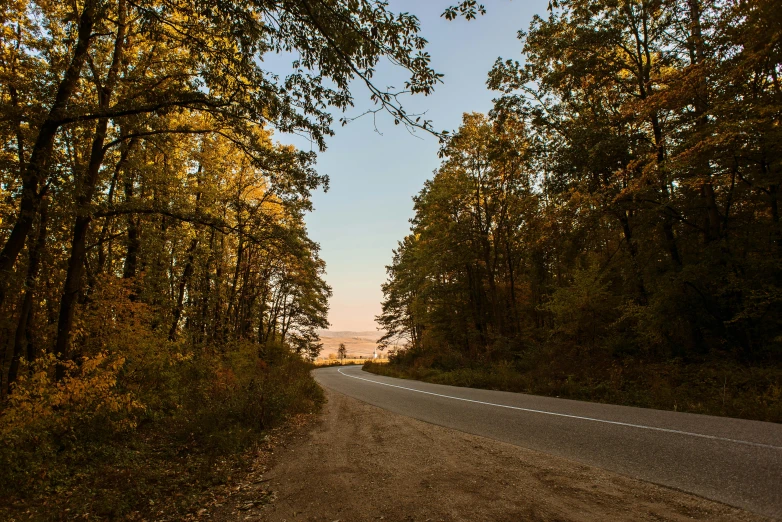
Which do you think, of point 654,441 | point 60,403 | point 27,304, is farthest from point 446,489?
point 27,304

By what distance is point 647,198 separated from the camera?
42.2ft

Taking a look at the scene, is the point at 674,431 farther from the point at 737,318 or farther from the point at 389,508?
the point at 737,318

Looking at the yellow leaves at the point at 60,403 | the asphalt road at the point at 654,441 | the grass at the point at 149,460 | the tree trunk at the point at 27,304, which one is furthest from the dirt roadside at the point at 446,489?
the tree trunk at the point at 27,304

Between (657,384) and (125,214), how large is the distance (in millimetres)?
14493

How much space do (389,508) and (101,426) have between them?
21.8ft

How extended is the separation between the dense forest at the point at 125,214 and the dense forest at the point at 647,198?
3.12 metres

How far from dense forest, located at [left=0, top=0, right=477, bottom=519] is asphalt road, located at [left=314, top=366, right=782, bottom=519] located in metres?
4.49

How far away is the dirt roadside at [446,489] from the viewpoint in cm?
351

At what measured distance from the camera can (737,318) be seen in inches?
395

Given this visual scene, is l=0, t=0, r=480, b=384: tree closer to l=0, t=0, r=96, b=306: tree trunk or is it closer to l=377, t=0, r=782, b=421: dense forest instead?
l=0, t=0, r=96, b=306: tree trunk

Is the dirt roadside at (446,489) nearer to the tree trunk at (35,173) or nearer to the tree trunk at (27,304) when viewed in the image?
the tree trunk at (35,173)

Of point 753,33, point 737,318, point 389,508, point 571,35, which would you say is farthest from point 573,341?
point 389,508

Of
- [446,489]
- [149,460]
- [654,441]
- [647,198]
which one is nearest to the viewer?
[446,489]

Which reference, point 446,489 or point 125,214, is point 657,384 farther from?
point 125,214
